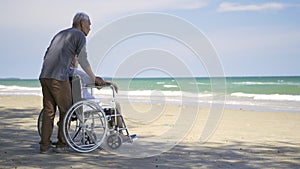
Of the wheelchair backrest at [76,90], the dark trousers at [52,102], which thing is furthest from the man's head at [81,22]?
the dark trousers at [52,102]

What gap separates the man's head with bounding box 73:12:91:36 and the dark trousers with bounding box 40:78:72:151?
692 millimetres

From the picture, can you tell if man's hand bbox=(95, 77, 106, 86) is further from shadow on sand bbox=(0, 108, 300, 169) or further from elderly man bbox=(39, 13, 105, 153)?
shadow on sand bbox=(0, 108, 300, 169)

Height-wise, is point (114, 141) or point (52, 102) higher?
point (52, 102)

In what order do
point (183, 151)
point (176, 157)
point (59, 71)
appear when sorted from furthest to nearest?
1. point (183, 151)
2. point (176, 157)
3. point (59, 71)

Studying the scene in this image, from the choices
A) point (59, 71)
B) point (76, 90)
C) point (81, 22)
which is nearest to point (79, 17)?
point (81, 22)

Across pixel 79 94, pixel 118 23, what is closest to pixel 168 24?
pixel 118 23

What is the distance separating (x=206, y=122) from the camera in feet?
36.5

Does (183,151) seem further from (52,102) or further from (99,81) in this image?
(52,102)

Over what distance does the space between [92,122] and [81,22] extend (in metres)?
1.25

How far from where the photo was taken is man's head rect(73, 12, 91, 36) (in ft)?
19.6

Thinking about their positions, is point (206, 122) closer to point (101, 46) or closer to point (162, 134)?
point (162, 134)

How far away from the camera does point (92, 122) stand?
6.13 meters

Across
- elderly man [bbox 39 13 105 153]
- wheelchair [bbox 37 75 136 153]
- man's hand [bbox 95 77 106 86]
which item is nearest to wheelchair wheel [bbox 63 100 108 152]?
wheelchair [bbox 37 75 136 153]

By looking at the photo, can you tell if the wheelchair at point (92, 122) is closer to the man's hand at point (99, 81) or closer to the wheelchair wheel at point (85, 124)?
the wheelchair wheel at point (85, 124)
